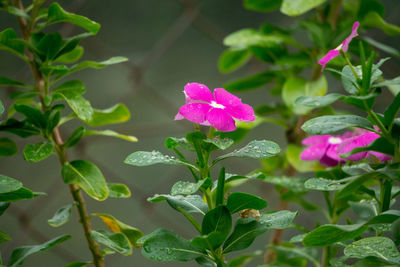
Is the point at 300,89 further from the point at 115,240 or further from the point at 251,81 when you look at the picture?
the point at 115,240

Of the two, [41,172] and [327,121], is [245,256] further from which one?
[41,172]

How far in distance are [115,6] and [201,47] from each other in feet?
1.07

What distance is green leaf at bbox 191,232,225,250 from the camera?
1.76 ft

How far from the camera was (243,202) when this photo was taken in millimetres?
587

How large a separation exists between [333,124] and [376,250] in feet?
0.54

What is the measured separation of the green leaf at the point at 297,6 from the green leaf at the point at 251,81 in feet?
0.74

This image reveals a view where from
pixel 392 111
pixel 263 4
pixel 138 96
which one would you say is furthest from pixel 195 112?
pixel 138 96

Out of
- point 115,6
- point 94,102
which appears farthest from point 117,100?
point 115,6

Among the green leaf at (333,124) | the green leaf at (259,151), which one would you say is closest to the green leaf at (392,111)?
the green leaf at (333,124)

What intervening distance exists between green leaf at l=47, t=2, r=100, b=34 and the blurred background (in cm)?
A: 74

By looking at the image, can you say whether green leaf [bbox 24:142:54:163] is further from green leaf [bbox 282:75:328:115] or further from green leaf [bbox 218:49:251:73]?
green leaf [bbox 218:49:251:73]

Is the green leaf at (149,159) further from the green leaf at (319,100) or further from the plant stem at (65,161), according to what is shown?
the plant stem at (65,161)

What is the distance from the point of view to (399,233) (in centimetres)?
58

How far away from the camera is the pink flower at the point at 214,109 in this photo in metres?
0.58
